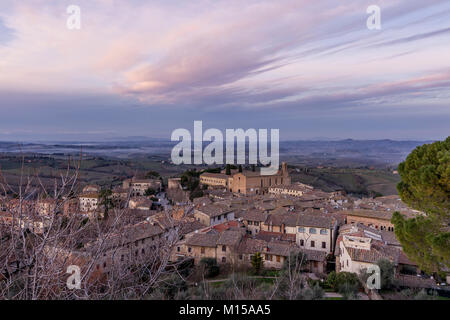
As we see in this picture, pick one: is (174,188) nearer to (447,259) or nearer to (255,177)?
(255,177)

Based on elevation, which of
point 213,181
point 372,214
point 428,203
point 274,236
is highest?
point 428,203

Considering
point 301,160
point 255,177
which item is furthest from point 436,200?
point 301,160

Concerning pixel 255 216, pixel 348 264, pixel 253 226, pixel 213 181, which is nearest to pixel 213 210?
pixel 255 216

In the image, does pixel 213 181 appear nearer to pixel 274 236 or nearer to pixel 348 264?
pixel 274 236

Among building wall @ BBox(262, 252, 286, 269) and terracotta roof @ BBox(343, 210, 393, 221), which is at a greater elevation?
terracotta roof @ BBox(343, 210, 393, 221)

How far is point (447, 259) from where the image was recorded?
22.8 feet

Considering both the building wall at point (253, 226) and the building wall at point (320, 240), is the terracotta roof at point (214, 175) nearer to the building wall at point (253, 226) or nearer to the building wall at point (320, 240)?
the building wall at point (253, 226)

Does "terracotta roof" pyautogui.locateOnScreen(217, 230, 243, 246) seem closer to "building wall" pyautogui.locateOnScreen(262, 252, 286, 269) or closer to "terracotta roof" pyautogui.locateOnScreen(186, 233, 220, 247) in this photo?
"terracotta roof" pyautogui.locateOnScreen(186, 233, 220, 247)

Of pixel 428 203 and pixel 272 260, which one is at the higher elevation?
pixel 428 203

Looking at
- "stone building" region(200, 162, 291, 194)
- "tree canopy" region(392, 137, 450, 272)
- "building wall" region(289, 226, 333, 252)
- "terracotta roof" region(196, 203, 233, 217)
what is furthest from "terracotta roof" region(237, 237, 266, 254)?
"stone building" region(200, 162, 291, 194)

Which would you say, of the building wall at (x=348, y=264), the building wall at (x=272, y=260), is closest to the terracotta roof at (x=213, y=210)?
the building wall at (x=272, y=260)

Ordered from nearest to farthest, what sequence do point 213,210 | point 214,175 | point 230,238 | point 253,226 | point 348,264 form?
point 348,264
point 230,238
point 253,226
point 213,210
point 214,175

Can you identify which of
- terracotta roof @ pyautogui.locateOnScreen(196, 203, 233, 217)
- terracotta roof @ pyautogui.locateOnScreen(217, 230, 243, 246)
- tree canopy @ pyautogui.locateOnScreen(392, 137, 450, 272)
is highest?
tree canopy @ pyautogui.locateOnScreen(392, 137, 450, 272)
